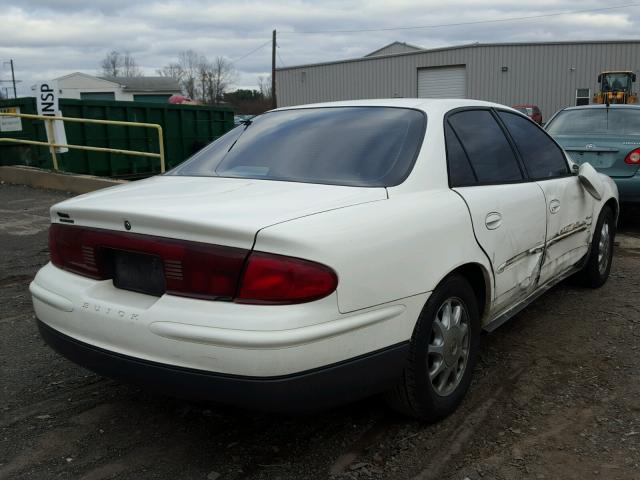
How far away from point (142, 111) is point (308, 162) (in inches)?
429

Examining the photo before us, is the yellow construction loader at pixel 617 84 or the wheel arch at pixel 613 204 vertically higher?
the yellow construction loader at pixel 617 84

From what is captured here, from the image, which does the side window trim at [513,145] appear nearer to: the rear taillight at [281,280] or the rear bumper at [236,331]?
the rear bumper at [236,331]

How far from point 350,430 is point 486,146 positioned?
1772 mm

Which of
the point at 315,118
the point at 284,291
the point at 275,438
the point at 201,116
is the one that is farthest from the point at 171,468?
the point at 201,116

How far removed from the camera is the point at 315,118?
3.42 m

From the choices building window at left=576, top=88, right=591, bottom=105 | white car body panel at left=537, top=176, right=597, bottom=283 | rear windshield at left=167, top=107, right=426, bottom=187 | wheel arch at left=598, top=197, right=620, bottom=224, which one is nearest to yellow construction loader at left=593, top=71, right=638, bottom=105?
building window at left=576, top=88, right=591, bottom=105

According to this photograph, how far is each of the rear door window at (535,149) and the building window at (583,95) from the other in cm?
3392

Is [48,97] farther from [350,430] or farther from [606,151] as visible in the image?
[350,430]

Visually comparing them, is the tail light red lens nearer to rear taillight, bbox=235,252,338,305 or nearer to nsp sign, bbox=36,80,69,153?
rear taillight, bbox=235,252,338,305

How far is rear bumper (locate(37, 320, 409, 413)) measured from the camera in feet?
7.18

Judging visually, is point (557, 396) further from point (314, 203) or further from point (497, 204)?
point (314, 203)

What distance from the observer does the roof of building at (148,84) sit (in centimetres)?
5812

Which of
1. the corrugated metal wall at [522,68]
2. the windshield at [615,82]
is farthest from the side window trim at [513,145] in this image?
the corrugated metal wall at [522,68]

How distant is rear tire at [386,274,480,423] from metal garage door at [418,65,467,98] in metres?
35.8
